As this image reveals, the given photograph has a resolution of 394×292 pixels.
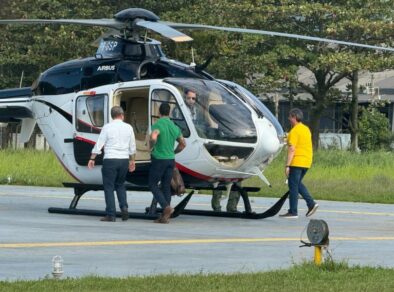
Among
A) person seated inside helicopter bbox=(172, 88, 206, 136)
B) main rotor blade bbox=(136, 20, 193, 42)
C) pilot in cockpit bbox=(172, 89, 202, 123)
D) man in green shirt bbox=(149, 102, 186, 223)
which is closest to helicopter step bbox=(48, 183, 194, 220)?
man in green shirt bbox=(149, 102, 186, 223)

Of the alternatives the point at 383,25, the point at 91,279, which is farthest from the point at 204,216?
the point at 383,25

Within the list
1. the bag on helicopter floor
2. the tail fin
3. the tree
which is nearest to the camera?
the bag on helicopter floor

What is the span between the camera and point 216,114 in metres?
18.2

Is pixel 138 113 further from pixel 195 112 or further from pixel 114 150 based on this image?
pixel 114 150

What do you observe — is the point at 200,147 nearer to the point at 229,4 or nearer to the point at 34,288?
the point at 34,288

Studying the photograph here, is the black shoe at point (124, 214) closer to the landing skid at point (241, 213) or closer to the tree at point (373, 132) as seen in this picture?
the landing skid at point (241, 213)

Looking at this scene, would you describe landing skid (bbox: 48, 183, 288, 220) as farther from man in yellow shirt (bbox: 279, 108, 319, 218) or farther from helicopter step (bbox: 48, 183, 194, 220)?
man in yellow shirt (bbox: 279, 108, 319, 218)

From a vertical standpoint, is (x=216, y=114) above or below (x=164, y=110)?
below

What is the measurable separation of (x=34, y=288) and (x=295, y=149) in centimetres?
1027

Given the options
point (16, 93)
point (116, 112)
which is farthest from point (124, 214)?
point (16, 93)

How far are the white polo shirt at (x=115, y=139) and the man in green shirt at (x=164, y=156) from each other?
42cm

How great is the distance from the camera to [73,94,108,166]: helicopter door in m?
19.2

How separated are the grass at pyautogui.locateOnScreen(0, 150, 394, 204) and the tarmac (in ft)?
17.4

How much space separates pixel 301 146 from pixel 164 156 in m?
3.03
